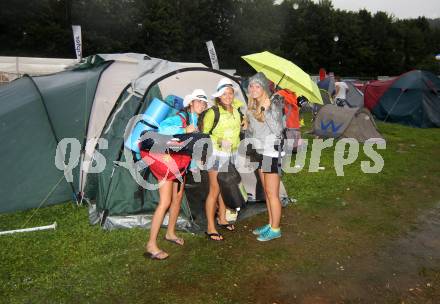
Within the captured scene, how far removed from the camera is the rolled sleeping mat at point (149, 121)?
4.34 metres

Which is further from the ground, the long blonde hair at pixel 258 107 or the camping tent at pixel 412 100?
the long blonde hair at pixel 258 107

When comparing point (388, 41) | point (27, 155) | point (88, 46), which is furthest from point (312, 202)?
point (388, 41)

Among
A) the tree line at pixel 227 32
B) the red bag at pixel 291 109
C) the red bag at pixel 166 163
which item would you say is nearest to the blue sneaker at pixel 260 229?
the red bag at pixel 166 163

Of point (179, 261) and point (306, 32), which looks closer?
point (179, 261)

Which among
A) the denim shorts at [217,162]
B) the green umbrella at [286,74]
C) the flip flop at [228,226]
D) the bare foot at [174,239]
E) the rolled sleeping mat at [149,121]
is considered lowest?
the flip flop at [228,226]

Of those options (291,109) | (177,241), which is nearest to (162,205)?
(177,241)

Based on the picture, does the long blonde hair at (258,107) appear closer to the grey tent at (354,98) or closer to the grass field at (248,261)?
the grass field at (248,261)

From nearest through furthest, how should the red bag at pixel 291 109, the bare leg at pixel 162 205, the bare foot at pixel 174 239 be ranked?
the bare leg at pixel 162 205 < the bare foot at pixel 174 239 < the red bag at pixel 291 109

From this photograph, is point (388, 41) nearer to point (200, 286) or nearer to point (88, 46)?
point (88, 46)

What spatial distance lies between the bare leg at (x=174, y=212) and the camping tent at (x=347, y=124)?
A: 27.3ft

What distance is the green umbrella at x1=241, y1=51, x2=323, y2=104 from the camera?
540cm

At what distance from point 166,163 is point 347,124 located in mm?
8908

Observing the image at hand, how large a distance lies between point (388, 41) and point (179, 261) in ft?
215

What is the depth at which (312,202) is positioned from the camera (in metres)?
6.85
